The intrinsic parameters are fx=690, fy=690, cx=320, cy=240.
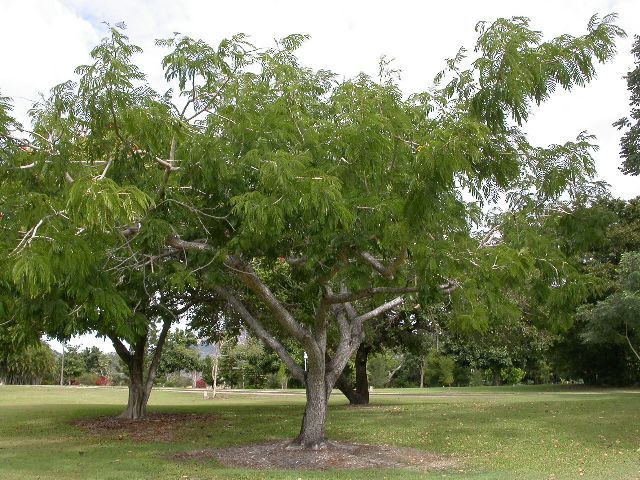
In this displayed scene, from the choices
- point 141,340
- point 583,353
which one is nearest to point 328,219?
point 141,340

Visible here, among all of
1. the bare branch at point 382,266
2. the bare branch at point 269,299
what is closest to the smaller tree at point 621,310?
the bare branch at point 269,299

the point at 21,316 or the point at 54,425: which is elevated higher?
the point at 21,316

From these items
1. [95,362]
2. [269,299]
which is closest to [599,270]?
[269,299]

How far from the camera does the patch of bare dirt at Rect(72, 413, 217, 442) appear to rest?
61.1ft

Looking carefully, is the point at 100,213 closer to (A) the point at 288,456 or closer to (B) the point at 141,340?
(A) the point at 288,456

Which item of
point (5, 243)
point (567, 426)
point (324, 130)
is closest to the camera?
point (5, 243)

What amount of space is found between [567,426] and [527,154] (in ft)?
32.2

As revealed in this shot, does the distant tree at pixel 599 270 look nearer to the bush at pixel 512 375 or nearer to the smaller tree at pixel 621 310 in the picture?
the smaller tree at pixel 621 310

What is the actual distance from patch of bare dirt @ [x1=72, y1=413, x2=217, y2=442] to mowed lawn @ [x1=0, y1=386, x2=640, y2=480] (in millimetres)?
465

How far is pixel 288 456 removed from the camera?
13977 millimetres

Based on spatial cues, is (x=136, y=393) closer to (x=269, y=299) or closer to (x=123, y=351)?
(x=123, y=351)

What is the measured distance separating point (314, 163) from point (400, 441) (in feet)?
27.7

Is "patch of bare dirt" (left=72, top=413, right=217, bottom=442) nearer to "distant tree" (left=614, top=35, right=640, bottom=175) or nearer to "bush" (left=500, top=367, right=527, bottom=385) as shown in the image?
"distant tree" (left=614, top=35, right=640, bottom=175)

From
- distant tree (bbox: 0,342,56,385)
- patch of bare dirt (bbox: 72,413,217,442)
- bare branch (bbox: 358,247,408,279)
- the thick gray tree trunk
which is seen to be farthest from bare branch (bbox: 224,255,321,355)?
distant tree (bbox: 0,342,56,385)
